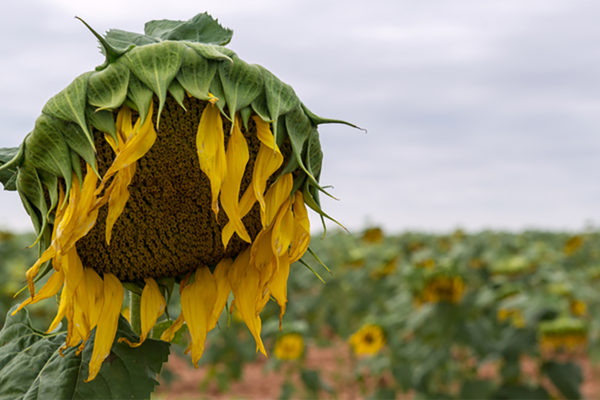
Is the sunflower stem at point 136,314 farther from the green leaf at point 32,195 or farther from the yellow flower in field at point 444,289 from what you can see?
the yellow flower in field at point 444,289

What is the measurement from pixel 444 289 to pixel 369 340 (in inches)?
42.1

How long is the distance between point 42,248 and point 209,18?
17.0 inches

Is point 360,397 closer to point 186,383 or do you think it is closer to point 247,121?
point 186,383

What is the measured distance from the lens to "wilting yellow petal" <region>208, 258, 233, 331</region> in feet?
3.30

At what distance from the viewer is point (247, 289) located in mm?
1003

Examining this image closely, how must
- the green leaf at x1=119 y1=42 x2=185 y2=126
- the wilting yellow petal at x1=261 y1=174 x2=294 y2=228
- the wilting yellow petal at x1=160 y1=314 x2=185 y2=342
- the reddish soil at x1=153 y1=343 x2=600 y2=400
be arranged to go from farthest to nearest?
the reddish soil at x1=153 y1=343 x2=600 y2=400
the wilting yellow petal at x1=160 y1=314 x2=185 y2=342
the wilting yellow petal at x1=261 y1=174 x2=294 y2=228
the green leaf at x1=119 y1=42 x2=185 y2=126

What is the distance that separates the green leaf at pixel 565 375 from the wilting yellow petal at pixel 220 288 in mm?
3343

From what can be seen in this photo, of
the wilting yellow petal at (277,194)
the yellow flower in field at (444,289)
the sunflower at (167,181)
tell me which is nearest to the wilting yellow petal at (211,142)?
the sunflower at (167,181)

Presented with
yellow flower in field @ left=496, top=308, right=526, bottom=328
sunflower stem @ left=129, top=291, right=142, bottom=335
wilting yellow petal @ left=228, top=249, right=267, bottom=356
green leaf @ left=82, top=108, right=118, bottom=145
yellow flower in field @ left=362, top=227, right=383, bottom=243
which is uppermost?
green leaf @ left=82, top=108, right=118, bottom=145

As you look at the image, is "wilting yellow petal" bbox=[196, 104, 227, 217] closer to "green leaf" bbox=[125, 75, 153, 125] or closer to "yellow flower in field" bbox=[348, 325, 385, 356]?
"green leaf" bbox=[125, 75, 153, 125]

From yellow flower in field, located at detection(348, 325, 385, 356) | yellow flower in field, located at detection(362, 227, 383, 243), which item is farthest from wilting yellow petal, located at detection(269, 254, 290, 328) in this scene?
yellow flower in field, located at detection(362, 227, 383, 243)

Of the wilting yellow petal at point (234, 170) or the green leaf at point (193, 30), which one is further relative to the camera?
the green leaf at point (193, 30)

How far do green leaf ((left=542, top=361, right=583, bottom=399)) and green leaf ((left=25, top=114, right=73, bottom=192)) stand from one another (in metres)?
3.65

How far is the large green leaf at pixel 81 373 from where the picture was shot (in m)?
0.98
